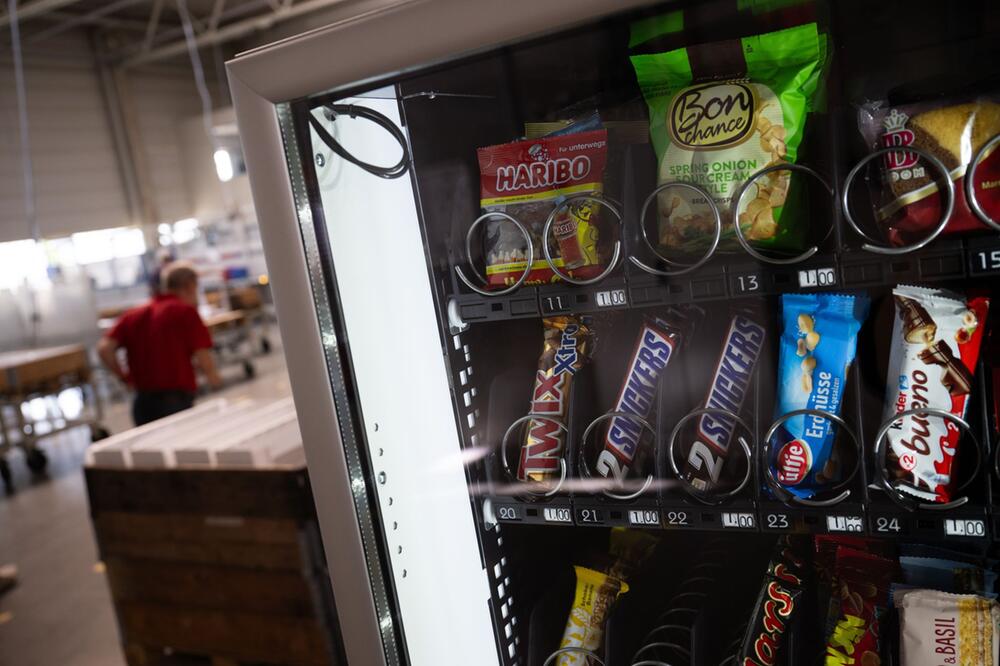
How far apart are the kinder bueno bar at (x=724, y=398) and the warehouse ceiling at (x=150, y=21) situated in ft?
28.2

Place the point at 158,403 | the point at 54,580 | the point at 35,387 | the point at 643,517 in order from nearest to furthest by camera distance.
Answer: the point at 643,517 < the point at 54,580 < the point at 158,403 < the point at 35,387

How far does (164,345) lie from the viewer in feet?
14.1

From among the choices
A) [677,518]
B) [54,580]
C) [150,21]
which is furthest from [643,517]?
[150,21]

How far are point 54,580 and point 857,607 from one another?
4.38 metres

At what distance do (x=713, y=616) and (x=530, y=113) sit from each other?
2.66ft

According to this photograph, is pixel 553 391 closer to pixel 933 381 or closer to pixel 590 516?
pixel 590 516

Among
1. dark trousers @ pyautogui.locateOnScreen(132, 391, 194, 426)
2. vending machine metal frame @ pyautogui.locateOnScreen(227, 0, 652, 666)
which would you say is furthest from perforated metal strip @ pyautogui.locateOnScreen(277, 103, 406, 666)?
dark trousers @ pyautogui.locateOnScreen(132, 391, 194, 426)

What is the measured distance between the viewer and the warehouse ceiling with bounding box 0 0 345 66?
30.9ft

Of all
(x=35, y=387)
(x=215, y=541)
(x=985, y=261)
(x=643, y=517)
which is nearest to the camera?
(x=985, y=261)

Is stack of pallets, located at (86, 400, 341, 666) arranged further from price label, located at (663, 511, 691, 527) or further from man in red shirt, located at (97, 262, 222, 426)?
price label, located at (663, 511, 691, 527)

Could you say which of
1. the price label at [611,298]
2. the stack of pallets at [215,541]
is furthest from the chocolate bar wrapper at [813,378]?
the stack of pallets at [215,541]

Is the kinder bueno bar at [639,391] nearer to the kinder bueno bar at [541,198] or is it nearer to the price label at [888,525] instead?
the kinder bueno bar at [541,198]

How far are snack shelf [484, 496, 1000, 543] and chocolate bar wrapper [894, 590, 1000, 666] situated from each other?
125 mm

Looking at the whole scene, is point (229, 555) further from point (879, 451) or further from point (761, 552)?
point (879, 451)
